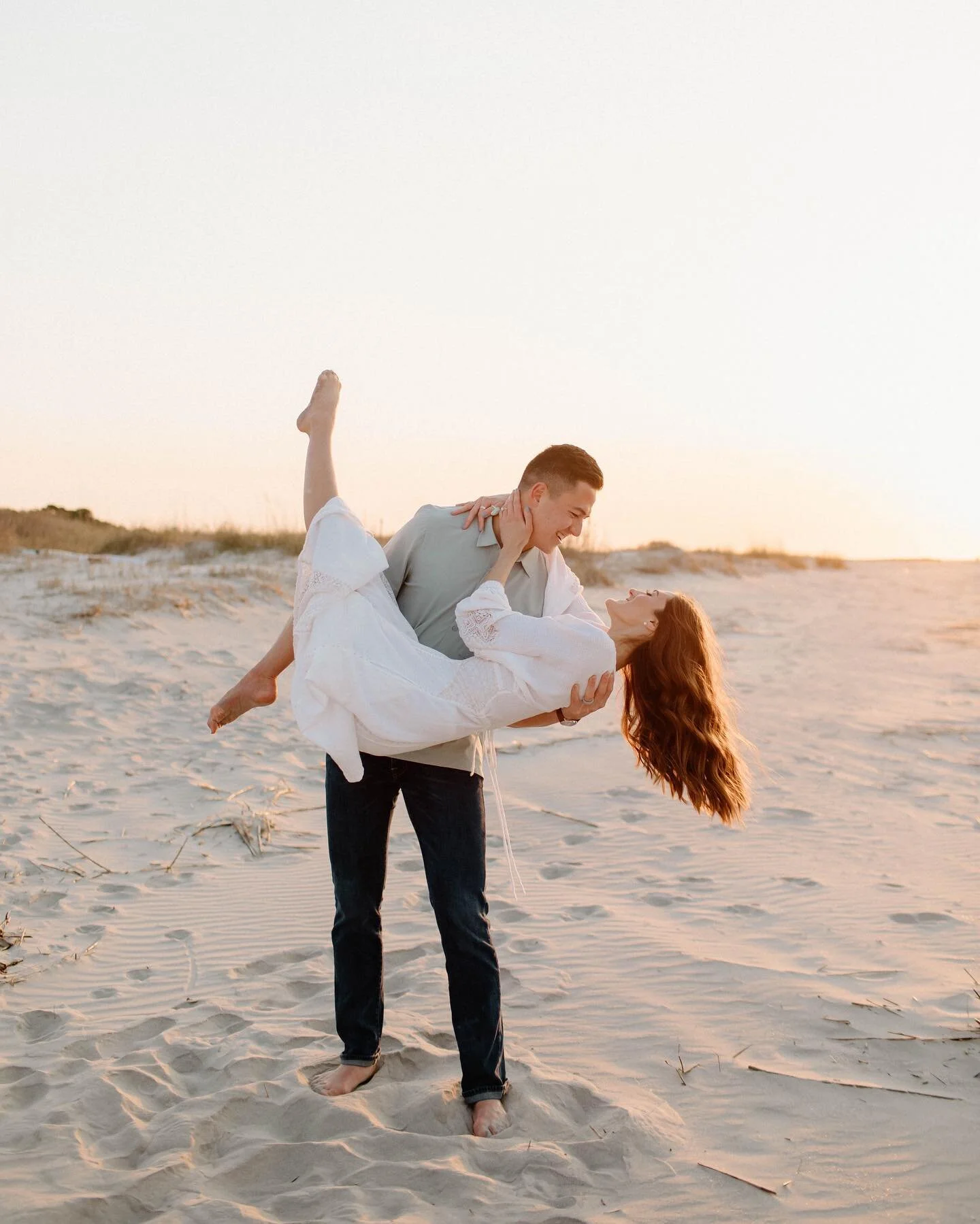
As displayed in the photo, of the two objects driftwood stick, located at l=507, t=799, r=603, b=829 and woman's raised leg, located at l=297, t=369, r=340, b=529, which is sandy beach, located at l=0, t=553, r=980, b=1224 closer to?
driftwood stick, located at l=507, t=799, r=603, b=829

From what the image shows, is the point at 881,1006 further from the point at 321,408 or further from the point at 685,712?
the point at 321,408

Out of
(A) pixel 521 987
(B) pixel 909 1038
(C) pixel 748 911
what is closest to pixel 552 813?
(C) pixel 748 911

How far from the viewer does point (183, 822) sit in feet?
22.4

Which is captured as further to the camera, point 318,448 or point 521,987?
point 521,987

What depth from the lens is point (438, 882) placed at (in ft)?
11.1

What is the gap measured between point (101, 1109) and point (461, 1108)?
1.11 meters

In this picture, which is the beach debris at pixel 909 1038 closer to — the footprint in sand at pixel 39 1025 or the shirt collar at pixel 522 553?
the shirt collar at pixel 522 553

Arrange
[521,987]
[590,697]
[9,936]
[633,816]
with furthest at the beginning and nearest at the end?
[633,816] < [9,936] < [521,987] < [590,697]

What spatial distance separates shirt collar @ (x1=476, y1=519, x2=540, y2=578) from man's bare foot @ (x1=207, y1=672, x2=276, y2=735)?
2.60ft

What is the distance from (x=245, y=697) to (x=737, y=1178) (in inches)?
78.8

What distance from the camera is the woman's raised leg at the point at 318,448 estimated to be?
3.50 m

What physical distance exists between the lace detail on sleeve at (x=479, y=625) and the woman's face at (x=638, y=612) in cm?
52

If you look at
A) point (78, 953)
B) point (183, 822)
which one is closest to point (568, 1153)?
point (78, 953)

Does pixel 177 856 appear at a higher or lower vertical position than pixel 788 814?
lower
